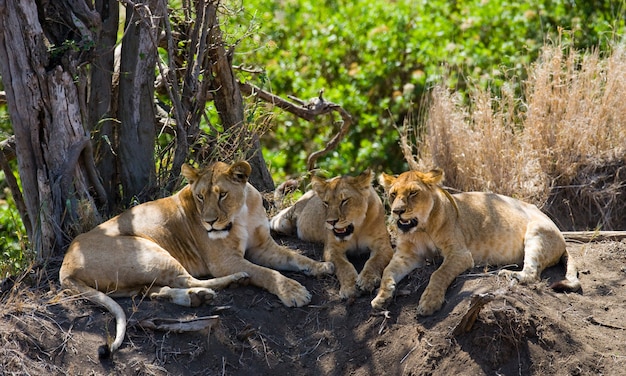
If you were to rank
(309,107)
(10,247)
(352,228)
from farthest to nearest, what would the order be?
(10,247) → (309,107) → (352,228)

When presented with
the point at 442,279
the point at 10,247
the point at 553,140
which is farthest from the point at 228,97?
the point at 442,279

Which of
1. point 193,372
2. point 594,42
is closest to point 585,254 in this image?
Answer: point 193,372

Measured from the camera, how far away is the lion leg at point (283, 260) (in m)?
6.04

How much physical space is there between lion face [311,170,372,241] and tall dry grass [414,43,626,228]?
1.94 metres

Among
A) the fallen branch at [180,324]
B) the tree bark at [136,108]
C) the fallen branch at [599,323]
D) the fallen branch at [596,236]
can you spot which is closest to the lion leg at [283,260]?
the fallen branch at [180,324]

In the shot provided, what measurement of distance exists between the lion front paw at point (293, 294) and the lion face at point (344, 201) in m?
0.45

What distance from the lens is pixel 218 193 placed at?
19.3 feet

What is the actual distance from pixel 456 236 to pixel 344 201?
2.45ft

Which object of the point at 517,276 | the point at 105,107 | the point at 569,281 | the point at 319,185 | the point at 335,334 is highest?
the point at 105,107

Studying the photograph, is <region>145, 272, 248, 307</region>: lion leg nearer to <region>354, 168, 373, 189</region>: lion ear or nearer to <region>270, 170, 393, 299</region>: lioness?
<region>270, 170, 393, 299</region>: lioness

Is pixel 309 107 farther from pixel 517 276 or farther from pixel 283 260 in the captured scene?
pixel 517 276

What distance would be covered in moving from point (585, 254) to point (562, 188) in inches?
55.6

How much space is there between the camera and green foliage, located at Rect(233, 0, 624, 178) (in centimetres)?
1084

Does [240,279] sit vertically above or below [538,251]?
below
